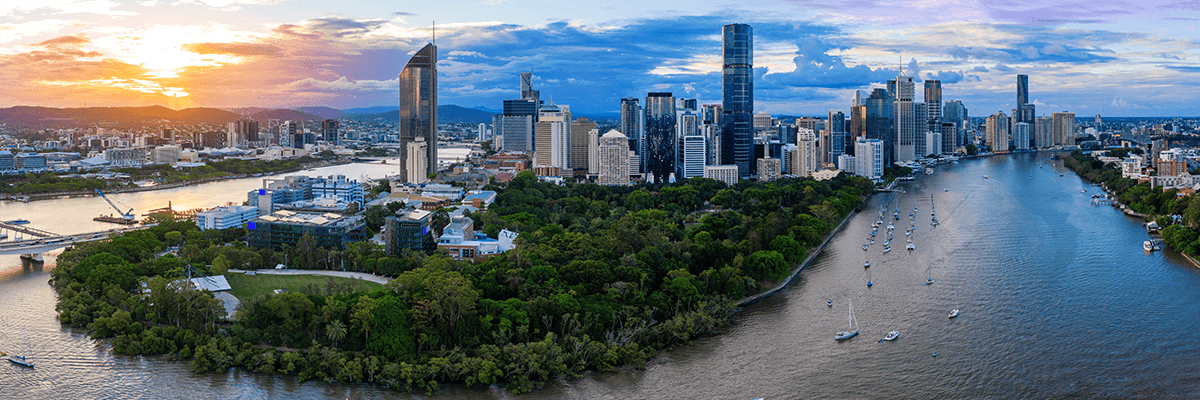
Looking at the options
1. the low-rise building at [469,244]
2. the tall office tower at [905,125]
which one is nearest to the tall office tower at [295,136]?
the tall office tower at [905,125]

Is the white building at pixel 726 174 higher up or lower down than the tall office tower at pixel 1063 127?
lower down

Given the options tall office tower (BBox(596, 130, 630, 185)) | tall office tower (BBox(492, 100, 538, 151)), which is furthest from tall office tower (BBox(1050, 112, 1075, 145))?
tall office tower (BBox(596, 130, 630, 185))

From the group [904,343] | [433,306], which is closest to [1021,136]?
[904,343]

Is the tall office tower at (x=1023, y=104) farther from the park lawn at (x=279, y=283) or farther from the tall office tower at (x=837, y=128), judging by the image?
the park lawn at (x=279, y=283)

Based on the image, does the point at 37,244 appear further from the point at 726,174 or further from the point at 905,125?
the point at 905,125

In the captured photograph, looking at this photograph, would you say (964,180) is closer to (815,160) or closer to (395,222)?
(815,160)

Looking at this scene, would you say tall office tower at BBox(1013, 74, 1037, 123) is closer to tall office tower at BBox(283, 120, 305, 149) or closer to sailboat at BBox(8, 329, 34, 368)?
tall office tower at BBox(283, 120, 305, 149)

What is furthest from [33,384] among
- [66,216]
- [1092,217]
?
[1092,217]
